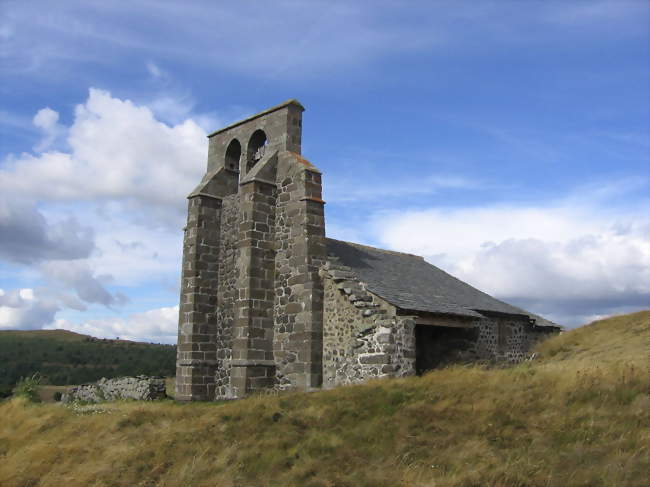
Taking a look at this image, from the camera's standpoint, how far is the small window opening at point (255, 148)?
68.1 ft

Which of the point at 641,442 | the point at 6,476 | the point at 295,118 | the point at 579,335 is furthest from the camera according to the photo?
the point at 579,335

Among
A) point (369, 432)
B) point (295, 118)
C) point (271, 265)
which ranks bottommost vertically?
point (369, 432)

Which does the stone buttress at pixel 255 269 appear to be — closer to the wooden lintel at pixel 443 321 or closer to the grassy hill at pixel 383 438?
the wooden lintel at pixel 443 321

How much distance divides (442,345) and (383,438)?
9.87 metres

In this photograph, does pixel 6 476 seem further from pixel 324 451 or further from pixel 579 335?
pixel 579 335

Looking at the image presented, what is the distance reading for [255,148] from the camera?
2108 centimetres

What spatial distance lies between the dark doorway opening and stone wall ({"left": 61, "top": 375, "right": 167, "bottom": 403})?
8744 millimetres

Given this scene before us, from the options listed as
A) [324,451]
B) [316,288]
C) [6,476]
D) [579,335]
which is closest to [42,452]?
[6,476]

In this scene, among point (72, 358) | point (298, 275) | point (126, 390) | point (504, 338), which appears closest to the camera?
point (298, 275)

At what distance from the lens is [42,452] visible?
11.9 metres

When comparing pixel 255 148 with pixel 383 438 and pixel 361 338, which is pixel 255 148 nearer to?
pixel 361 338

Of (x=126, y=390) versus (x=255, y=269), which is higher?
(x=255, y=269)

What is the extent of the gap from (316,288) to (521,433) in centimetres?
810

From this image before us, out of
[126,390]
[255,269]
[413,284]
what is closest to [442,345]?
[413,284]
